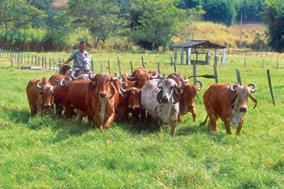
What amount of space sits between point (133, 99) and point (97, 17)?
214ft

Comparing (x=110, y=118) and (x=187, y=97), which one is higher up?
(x=187, y=97)

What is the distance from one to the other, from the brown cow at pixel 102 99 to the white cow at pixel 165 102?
1.02 m

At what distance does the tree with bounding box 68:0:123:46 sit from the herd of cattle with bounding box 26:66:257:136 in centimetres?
6218

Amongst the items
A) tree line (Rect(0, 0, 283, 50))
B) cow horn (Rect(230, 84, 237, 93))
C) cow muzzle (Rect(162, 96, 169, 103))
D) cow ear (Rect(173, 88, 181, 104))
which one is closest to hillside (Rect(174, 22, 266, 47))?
tree line (Rect(0, 0, 283, 50))

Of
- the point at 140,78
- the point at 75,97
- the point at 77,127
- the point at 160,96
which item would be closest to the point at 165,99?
the point at 160,96

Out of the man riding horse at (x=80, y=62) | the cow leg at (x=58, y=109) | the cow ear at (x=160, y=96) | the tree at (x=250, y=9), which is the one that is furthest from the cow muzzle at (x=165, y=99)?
the tree at (x=250, y=9)

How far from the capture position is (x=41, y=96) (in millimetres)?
13883

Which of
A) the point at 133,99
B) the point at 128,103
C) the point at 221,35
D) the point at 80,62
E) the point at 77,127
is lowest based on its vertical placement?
the point at 77,127

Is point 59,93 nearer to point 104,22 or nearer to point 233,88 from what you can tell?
point 233,88

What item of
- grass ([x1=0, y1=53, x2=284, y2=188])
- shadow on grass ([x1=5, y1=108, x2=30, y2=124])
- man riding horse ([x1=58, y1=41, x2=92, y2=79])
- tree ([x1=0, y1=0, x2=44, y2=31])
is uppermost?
tree ([x1=0, y1=0, x2=44, y2=31])

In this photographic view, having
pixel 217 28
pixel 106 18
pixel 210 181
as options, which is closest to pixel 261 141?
pixel 210 181

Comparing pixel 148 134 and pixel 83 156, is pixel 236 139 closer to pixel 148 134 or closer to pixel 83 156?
pixel 148 134

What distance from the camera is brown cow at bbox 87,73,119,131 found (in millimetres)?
12367

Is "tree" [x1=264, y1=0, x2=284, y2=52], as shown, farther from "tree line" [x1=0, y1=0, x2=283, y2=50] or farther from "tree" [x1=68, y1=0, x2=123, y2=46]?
"tree" [x1=68, y1=0, x2=123, y2=46]
